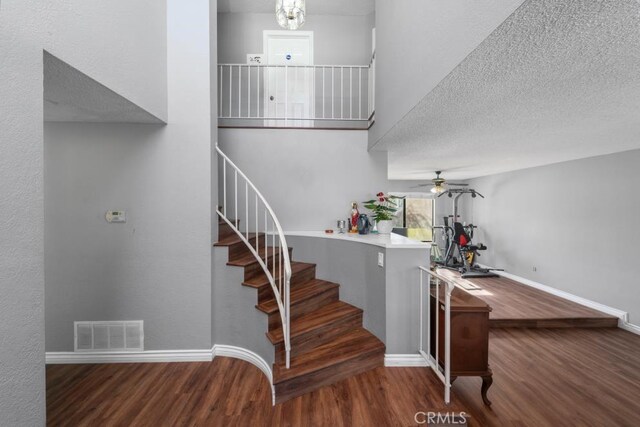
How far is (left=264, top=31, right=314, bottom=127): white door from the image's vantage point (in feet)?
14.4

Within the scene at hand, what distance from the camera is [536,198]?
16.2 ft

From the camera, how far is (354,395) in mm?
2162

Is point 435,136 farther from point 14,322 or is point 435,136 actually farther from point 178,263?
point 14,322

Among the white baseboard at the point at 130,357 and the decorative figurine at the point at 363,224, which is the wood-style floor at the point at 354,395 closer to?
the white baseboard at the point at 130,357

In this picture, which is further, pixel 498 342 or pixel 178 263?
pixel 498 342

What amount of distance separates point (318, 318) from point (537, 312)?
3083 mm

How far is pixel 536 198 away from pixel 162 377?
6176mm

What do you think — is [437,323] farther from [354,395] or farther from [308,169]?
[308,169]

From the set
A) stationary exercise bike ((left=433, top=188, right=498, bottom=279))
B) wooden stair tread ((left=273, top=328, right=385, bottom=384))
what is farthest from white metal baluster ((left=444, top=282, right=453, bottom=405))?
stationary exercise bike ((left=433, top=188, right=498, bottom=279))

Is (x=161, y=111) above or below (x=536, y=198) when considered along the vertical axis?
above

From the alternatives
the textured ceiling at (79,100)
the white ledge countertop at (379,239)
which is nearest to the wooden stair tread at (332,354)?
the white ledge countertop at (379,239)

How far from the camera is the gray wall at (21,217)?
119 centimetres

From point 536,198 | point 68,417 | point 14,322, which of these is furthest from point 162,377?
point 536,198

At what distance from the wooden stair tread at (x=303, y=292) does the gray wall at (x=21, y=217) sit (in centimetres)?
150
